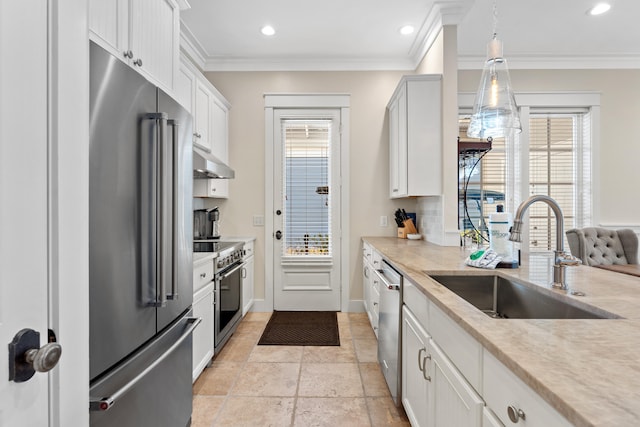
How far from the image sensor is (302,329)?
124 inches

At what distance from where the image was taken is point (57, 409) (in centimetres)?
67

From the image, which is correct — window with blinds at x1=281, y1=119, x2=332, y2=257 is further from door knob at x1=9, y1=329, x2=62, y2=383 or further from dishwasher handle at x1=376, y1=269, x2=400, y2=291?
door knob at x1=9, y1=329, x2=62, y2=383

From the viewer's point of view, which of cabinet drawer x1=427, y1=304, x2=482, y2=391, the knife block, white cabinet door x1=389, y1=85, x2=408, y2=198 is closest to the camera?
cabinet drawer x1=427, y1=304, x2=482, y2=391

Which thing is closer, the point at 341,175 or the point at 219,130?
the point at 219,130

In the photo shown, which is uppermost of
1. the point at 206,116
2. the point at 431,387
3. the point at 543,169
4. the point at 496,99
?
the point at 206,116

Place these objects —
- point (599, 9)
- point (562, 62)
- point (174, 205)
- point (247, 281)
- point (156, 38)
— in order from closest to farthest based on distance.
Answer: point (174, 205) < point (156, 38) < point (599, 9) < point (247, 281) < point (562, 62)

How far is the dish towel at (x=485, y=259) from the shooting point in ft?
5.56

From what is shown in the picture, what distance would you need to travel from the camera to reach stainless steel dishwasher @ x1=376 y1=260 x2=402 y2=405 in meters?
1.81

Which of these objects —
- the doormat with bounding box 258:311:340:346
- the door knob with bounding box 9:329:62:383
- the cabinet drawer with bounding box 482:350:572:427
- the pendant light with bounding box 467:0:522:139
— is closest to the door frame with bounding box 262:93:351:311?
the doormat with bounding box 258:311:340:346

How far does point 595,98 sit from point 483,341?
4342 mm

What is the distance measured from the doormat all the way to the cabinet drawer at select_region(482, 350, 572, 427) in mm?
2138

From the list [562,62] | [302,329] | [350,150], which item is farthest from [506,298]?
[562,62]

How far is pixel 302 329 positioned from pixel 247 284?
2.54ft

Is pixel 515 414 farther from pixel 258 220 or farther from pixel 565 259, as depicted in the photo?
pixel 258 220
